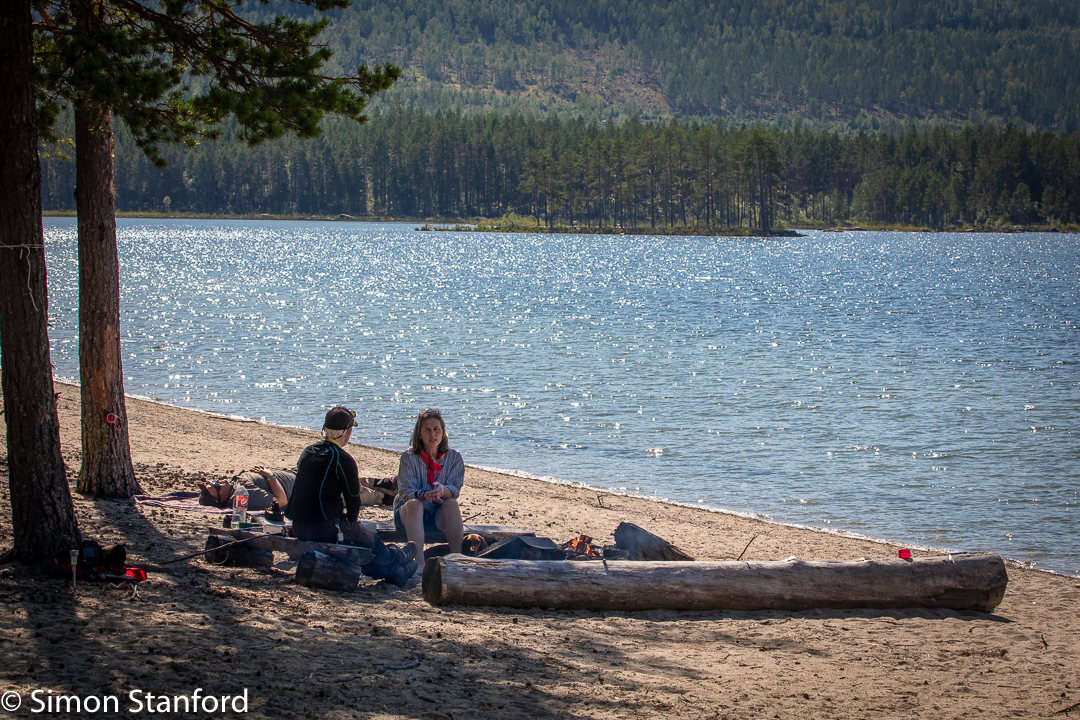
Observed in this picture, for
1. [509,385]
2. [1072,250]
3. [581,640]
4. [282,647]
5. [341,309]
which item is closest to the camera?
[282,647]

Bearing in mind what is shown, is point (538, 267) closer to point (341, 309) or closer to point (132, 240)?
point (341, 309)

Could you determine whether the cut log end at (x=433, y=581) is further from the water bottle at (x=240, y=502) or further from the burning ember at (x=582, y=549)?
the water bottle at (x=240, y=502)

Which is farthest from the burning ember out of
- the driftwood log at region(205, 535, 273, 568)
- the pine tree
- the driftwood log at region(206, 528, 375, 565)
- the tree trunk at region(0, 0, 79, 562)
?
the pine tree

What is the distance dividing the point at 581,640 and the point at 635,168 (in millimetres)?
134215

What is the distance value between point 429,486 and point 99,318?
372cm

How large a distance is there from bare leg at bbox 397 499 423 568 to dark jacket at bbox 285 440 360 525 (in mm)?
559

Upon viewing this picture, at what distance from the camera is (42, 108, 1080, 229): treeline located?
141 meters

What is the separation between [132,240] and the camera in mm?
113062

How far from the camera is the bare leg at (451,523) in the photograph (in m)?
8.32

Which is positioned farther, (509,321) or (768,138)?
(768,138)

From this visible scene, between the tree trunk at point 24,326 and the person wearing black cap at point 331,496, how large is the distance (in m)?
1.78

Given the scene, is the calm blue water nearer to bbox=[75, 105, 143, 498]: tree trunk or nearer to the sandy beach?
the sandy beach

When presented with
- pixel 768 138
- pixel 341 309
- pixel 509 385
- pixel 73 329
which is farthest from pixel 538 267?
pixel 768 138

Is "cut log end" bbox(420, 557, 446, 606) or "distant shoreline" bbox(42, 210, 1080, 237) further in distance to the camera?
"distant shoreline" bbox(42, 210, 1080, 237)
